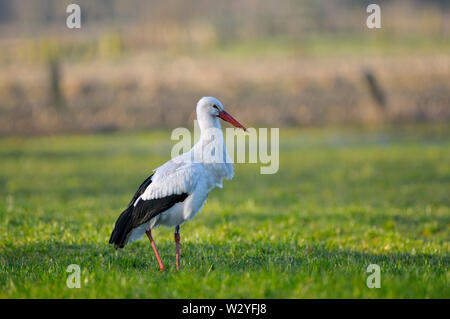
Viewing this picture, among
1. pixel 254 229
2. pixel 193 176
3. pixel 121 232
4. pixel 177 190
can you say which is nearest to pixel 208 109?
pixel 193 176

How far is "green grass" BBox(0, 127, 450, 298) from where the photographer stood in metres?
5.34

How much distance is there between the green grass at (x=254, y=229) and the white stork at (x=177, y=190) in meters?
0.49

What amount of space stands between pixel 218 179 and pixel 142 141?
20740 mm

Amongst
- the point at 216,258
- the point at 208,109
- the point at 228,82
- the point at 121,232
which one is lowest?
the point at 216,258

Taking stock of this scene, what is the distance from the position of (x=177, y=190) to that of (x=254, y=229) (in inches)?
126

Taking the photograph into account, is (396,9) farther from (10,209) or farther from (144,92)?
(10,209)

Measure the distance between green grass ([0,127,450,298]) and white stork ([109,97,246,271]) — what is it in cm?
49

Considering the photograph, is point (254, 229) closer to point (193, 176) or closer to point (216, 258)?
point (216, 258)

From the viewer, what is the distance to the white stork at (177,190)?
632 cm

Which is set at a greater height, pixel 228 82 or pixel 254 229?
pixel 228 82

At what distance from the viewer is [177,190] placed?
630cm

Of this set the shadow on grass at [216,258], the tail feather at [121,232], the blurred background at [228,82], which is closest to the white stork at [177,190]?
the tail feather at [121,232]

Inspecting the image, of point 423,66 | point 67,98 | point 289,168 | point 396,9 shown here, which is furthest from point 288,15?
point 289,168

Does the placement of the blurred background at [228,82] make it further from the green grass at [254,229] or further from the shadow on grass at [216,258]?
the shadow on grass at [216,258]
